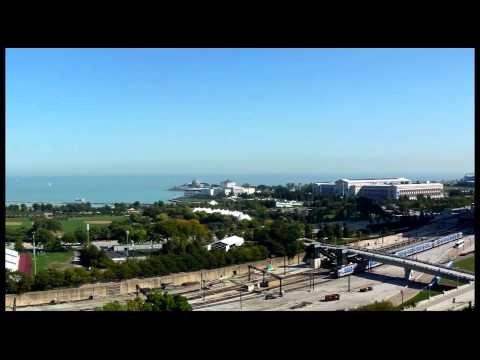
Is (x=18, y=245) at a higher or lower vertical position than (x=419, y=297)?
higher

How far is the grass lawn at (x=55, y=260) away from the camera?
7068 mm

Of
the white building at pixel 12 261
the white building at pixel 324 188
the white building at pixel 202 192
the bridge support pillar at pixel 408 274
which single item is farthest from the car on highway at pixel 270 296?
the white building at pixel 202 192

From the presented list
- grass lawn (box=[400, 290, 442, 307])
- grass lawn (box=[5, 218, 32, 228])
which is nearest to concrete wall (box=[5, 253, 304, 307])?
grass lawn (box=[400, 290, 442, 307])

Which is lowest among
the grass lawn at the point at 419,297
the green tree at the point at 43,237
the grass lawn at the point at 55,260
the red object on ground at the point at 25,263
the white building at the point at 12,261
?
the grass lawn at the point at 419,297

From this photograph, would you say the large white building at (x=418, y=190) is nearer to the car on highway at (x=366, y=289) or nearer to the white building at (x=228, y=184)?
the white building at (x=228, y=184)

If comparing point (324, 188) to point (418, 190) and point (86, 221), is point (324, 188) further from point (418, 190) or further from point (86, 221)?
point (86, 221)

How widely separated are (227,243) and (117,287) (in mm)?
2830

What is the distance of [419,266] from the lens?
5.96 metres

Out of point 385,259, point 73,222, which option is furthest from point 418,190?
point 73,222

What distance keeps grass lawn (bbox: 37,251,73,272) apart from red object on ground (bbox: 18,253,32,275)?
132 millimetres

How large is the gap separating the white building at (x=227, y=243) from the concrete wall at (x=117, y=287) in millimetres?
967
